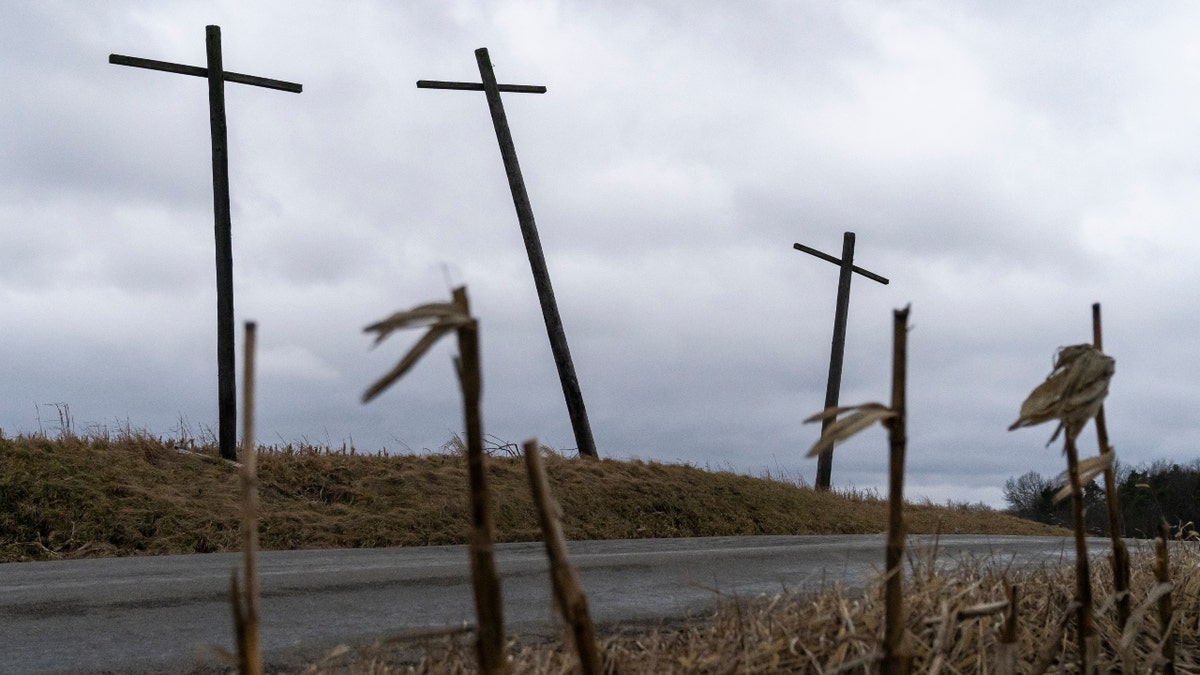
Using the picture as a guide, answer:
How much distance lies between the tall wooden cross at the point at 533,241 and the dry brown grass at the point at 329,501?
1.01 metres

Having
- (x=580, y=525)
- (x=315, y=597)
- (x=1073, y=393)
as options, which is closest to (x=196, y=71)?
(x=580, y=525)

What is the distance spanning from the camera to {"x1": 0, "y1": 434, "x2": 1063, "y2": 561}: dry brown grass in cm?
1067

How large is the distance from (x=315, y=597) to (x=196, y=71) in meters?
11.1

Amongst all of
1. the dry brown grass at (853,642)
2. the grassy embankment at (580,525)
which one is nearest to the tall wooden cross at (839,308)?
the grassy embankment at (580,525)

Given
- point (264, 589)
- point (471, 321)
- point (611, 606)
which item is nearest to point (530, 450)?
point (471, 321)

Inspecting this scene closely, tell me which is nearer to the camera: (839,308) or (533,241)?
(533,241)

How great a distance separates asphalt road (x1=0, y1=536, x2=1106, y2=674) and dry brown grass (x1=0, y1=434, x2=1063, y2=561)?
2.99 metres

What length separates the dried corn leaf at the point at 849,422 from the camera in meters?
1.25

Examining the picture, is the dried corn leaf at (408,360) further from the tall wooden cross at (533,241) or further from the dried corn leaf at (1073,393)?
the tall wooden cross at (533,241)

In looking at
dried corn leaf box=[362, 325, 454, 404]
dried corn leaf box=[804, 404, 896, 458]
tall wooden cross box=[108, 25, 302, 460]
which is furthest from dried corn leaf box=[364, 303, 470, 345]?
tall wooden cross box=[108, 25, 302, 460]

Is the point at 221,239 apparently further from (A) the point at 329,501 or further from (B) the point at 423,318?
(B) the point at 423,318

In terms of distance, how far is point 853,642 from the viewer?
2.75 m

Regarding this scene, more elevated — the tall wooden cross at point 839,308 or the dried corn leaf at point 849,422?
the tall wooden cross at point 839,308

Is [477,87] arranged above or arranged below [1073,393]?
above
